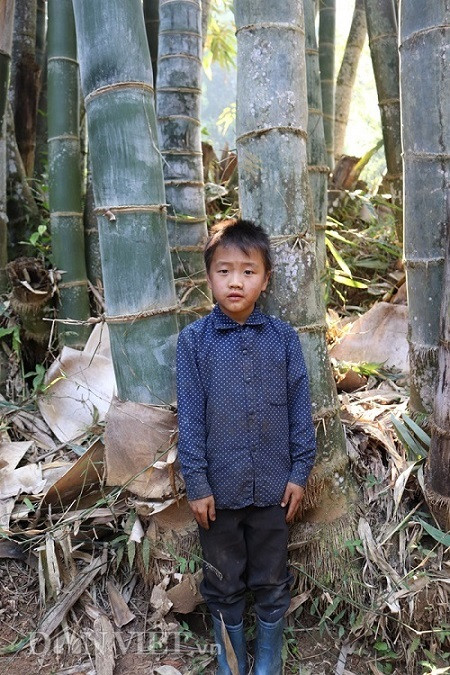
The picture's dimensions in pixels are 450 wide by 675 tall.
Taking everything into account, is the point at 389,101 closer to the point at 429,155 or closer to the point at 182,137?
the point at 182,137

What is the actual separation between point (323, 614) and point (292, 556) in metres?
0.20

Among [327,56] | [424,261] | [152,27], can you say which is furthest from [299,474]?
[327,56]

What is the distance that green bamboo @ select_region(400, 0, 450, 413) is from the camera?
6.07 feet

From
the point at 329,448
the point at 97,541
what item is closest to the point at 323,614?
the point at 329,448

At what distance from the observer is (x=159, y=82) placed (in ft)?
9.16

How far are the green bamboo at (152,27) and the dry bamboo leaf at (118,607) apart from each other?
259 cm

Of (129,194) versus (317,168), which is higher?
(317,168)

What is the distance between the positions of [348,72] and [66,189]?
3.60 metres

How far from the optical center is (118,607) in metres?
1.92

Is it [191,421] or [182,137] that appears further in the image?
[182,137]

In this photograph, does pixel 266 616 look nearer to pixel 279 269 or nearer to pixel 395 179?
pixel 279 269

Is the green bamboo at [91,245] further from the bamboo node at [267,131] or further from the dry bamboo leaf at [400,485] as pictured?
the dry bamboo leaf at [400,485]

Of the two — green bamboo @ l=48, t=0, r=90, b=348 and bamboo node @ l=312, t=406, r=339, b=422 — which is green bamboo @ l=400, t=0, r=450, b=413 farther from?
green bamboo @ l=48, t=0, r=90, b=348

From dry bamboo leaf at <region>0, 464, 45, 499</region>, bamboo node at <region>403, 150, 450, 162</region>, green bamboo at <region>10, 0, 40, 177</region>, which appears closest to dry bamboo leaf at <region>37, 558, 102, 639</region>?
dry bamboo leaf at <region>0, 464, 45, 499</region>
